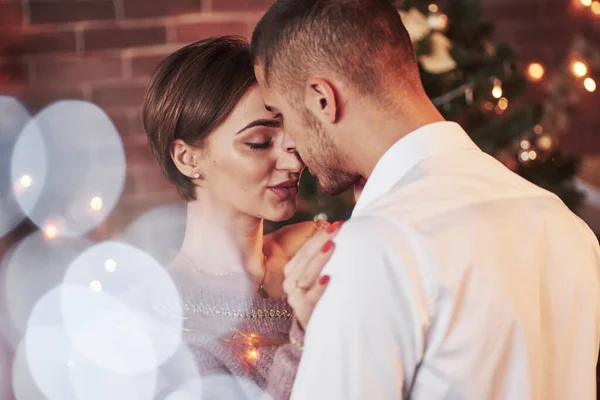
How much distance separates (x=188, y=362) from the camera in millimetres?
1286

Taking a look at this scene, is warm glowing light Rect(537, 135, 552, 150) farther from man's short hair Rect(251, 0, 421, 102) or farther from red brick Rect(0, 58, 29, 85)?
red brick Rect(0, 58, 29, 85)

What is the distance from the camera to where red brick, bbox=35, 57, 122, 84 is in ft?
7.07

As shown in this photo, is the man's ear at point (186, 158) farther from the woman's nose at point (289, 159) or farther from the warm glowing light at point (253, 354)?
the warm glowing light at point (253, 354)

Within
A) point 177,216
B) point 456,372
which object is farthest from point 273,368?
point 177,216

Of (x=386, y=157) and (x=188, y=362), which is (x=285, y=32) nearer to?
(x=386, y=157)

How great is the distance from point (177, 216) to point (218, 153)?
902mm

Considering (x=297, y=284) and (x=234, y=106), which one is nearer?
(x=297, y=284)

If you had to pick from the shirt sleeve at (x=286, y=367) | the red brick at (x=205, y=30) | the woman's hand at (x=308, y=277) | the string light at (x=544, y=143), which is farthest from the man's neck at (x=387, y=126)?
the red brick at (x=205, y=30)

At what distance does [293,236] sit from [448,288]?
31.9 inches

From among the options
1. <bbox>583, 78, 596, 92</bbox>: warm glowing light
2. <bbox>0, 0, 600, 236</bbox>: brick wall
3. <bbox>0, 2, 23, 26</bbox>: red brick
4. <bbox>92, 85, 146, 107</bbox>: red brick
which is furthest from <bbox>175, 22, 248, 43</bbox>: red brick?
<bbox>583, 78, 596, 92</bbox>: warm glowing light

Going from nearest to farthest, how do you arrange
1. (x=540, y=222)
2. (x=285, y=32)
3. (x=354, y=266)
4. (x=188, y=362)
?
(x=354, y=266) → (x=540, y=222) → (x=285, y=32) → (x=188, y=362)

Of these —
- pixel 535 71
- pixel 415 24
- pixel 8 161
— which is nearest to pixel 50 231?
pixel 8 161

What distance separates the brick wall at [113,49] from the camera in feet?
7.00

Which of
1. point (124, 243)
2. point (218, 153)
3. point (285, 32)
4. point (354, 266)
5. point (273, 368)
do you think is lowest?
point (124, 243)
